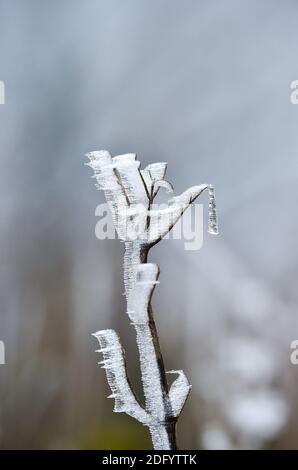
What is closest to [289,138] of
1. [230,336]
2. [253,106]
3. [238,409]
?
[253,106]

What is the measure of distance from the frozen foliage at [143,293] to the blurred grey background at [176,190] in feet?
0.44

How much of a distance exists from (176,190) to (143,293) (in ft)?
0.72

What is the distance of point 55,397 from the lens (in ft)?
3.17

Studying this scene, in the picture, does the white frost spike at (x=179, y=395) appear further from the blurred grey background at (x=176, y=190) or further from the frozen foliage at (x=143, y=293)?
the blurred grey background at (x=176, y=190)

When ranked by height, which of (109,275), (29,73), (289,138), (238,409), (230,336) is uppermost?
(29,73)

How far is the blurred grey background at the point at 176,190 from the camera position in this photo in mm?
927

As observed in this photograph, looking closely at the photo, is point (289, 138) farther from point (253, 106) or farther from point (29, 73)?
point (29, 73)

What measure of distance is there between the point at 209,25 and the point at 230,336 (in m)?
0.53

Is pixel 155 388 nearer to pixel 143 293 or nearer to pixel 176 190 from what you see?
pixel 143 293

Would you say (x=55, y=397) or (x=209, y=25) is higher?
(x=209, y=25)

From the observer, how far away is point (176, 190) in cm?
95
